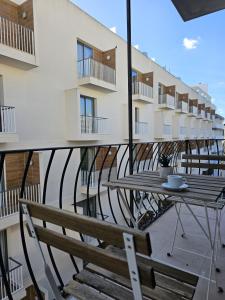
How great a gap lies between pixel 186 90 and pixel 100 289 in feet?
62.9

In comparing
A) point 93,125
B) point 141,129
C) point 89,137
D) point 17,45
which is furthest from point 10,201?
point 141,129

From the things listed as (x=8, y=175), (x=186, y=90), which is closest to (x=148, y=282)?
(x=8, y=175)

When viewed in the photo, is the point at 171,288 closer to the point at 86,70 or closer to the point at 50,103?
the point at 50,103

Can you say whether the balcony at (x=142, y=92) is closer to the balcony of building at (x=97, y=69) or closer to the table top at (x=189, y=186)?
the balcony of building at (x=97, y=69)

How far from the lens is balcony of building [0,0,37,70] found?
5.25 m

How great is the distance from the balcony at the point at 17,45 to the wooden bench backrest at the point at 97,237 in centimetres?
555

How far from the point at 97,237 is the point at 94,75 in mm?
7819

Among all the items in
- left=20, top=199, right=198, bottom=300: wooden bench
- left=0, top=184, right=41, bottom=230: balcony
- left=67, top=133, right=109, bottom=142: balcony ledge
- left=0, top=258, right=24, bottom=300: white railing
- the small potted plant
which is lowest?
left=0, top=258, right=24, bottom=300: white railing

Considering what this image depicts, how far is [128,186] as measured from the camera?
1.47 metres

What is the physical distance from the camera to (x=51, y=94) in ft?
22.3

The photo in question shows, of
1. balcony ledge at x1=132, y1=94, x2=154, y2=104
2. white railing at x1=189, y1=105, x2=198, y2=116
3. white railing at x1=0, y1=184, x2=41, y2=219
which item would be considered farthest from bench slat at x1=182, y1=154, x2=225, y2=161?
white railing at x1=189, y1=105, x2=198, y2=116

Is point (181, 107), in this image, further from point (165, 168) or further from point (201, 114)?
point (165, 168)

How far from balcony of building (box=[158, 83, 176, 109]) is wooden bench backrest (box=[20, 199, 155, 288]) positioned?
13.1 m

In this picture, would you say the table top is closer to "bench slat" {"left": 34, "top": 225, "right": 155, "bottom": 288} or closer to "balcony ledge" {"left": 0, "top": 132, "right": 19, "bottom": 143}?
"bench slat" {"left": 34, "top": 225, "right": 155, "bottom": 288}
